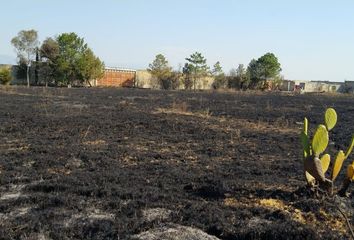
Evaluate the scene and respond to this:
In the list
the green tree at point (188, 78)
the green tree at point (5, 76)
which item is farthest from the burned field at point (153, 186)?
the green tree at point (188, 78)

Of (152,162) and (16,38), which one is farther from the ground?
(16,38)

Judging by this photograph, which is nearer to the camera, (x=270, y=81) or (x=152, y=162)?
(x=152, y=162)

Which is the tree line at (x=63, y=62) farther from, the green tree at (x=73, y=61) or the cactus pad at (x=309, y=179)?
the cactus pad at (x=309, y=179)

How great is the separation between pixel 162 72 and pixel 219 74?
8.68 metres

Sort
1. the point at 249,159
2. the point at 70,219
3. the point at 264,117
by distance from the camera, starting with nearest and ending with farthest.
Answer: the point at 70,219 < the point at 249,159 < the point at 264,117

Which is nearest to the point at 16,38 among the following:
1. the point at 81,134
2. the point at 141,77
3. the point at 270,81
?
the point at 141,77

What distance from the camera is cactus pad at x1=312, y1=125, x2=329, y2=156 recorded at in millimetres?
7234

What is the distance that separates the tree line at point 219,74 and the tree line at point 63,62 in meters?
10.3

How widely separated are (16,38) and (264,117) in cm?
4484

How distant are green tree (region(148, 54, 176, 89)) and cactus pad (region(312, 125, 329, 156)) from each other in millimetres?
62631

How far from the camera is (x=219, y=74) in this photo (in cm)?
7275

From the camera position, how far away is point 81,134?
46.5 feet

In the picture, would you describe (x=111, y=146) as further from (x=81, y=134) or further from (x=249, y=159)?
(x=249, y=159)

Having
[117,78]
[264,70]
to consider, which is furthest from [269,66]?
[117,78]
